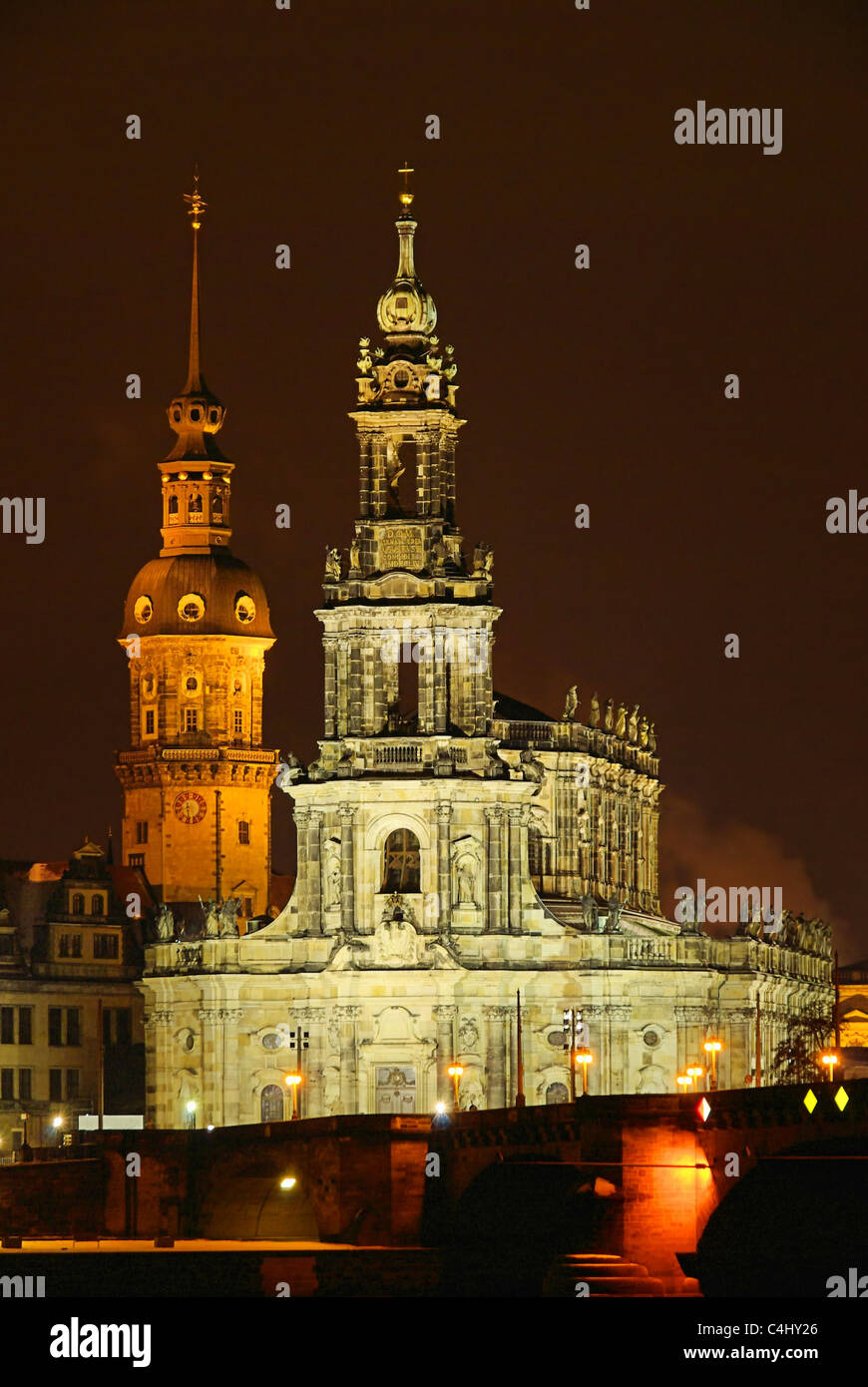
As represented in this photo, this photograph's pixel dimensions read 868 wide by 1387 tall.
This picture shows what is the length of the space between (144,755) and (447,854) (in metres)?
34.9

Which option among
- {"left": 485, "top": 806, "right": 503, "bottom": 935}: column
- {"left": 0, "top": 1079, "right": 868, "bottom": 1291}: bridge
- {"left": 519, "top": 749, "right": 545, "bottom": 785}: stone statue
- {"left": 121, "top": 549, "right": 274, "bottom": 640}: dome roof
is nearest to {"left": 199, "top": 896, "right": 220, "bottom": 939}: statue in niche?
{"left": 485, "top": 806, "right": 503, "bottom": 935}: column

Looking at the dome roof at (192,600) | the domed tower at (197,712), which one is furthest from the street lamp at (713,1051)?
the dome roof at (192,600)

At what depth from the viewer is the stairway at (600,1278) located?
120688 mm

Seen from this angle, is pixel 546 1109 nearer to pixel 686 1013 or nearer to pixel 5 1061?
pixel 686 1013

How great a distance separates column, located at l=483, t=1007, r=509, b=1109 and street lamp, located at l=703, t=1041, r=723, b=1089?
6972 millimetres

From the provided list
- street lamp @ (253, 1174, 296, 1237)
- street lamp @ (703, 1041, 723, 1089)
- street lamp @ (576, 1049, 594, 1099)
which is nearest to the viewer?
street lamp @ (253, 1174, 296, 1237)

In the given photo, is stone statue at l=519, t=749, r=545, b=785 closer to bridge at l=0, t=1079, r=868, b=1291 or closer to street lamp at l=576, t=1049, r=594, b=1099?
street lamp at l=576, t=1049, r=594, b=1099

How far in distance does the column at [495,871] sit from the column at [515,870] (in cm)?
47

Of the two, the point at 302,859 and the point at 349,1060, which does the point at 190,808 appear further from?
the point at 349,1060

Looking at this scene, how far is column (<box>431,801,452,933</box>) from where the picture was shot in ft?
533

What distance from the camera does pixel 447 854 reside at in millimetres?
162625

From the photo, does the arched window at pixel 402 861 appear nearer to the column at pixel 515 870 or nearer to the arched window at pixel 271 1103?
the column at pixel 515 870

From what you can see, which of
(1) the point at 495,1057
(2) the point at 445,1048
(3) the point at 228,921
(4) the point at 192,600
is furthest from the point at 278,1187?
(4) the point at 192,600
